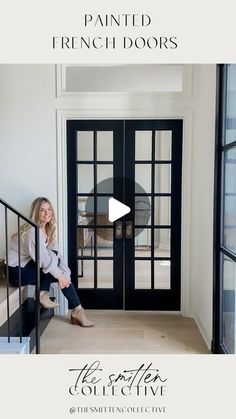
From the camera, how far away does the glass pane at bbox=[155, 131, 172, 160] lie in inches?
127

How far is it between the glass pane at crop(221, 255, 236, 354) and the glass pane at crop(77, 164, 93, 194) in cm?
140

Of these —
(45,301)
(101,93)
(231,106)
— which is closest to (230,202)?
(231,106)

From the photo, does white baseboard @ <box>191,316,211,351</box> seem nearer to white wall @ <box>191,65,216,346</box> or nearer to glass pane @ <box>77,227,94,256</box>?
white wall @ <box>191,65,216,346</box>

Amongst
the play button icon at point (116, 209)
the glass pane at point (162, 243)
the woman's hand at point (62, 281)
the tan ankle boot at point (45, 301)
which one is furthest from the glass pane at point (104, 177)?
the tan ankle boot at point (45, 301)

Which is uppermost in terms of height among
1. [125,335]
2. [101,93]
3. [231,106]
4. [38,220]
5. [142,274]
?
[101,93]

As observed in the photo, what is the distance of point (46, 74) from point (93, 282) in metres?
1.89

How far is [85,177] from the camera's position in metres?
3.28

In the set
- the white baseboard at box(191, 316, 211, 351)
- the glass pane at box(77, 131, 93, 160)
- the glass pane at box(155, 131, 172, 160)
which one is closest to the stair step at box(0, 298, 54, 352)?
the white baseboard at box(191, 316, 211, 351)

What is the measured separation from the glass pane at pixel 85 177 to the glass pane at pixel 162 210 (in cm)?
62

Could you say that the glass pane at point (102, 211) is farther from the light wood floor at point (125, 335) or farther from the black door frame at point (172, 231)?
the light wood floor at point (125, 335)

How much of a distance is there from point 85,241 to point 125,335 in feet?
3.04

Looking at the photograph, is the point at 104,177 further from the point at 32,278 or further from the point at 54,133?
the point at 32,278

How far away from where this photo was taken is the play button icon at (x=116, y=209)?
3275 mm
